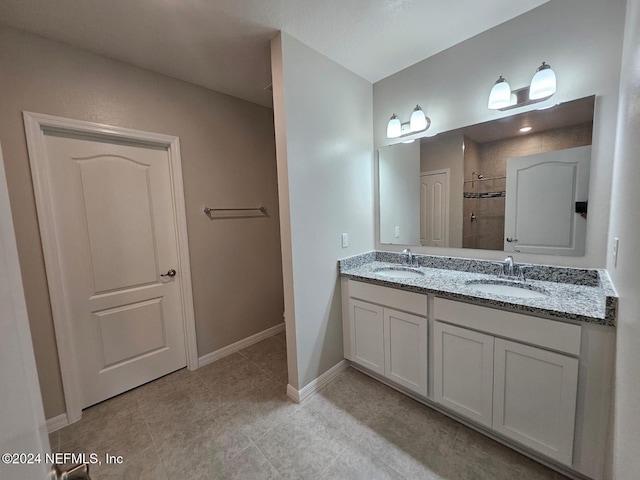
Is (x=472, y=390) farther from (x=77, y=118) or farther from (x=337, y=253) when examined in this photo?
(x=77, y=118)

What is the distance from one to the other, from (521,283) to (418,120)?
1.41m

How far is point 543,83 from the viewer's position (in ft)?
5.08

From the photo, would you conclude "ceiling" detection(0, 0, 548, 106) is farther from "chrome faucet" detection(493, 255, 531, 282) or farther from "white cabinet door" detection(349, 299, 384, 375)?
"white cabinet door" detection(349, 299, 384, 375)

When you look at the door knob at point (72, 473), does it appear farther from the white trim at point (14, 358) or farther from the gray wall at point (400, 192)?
the gray wall at point (400, 192)

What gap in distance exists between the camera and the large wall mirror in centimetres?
154

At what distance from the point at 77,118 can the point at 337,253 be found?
6.67 feet

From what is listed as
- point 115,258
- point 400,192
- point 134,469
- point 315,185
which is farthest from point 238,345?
point 400,192

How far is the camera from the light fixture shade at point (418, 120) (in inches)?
82.0

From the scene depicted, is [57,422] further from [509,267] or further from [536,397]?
[509,267]

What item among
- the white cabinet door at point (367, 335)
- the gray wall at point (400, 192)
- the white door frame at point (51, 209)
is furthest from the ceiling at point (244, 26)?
the white cabinet door at point (367, 335)

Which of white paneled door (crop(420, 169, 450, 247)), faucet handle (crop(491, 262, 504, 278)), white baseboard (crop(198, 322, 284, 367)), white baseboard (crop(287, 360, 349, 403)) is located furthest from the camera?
white baseboard (crop(198, 322, 284, 367))

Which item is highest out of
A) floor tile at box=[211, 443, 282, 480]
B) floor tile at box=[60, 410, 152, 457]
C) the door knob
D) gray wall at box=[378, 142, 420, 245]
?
gray wall at box=[378, 142, 420, 245]

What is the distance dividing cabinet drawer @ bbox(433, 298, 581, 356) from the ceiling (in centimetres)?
178

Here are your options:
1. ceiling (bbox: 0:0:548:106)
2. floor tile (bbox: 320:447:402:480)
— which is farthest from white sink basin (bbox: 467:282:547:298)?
ceiling (bbox: 0:0:548:106)
